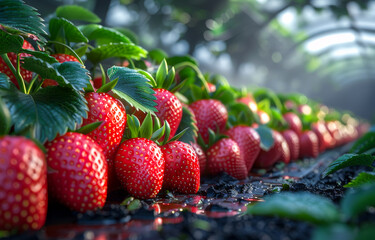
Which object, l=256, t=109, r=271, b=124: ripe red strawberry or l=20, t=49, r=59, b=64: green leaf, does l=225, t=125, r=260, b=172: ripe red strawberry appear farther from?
l=20, t=49, r=59, b=64: green leaf

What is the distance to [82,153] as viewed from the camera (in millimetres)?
687

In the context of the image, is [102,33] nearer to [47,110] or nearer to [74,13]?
[74,13]

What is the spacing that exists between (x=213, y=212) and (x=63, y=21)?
2.05 feet

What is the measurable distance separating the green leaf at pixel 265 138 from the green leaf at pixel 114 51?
0.75 m

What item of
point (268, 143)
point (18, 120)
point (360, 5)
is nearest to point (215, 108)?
point (268, 143)

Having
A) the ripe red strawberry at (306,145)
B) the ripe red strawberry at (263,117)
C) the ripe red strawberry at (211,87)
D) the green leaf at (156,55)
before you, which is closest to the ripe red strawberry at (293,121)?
the ripe red strawberry at (306,145)

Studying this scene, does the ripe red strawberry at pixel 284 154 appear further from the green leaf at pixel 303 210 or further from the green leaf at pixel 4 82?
the green leaf at pixel 4 82

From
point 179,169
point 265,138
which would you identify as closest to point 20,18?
point 179,169

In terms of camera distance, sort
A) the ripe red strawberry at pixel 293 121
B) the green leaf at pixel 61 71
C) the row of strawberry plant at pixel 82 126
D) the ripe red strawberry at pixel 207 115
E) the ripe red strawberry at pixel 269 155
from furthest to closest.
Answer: the ripe red strawberry at pixel 293 121 → the ripe red strawberry at pixel 269 155 → the ripe red strawberry at pixel 207 115 → the green leaf at pixel 61 71 → the row of strawberry plant at pixel 82 126

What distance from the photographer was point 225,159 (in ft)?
3.98

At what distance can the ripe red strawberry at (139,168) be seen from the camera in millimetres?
831

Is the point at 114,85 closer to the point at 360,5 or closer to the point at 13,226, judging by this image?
the point at 13,226

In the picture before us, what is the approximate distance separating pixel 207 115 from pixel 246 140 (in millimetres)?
212

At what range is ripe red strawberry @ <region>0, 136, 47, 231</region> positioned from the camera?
1.81ft
